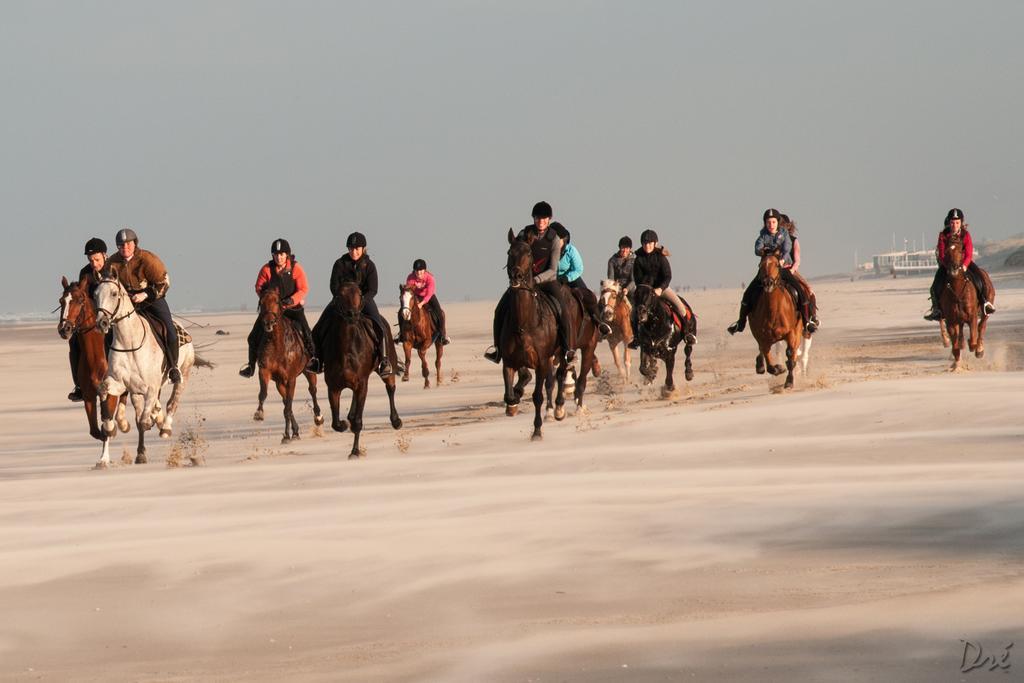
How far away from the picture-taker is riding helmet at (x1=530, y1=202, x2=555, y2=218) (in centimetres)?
1847

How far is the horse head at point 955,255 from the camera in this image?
24.2 m

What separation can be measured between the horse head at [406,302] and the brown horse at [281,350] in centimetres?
875

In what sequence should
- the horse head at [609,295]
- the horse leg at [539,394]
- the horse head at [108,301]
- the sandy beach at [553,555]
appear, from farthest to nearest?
the horse head at [609,295] < the horse leg at [539,394] < the horse head at [108,301] < the sandy beach at [553,555]

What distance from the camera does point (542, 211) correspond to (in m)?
18.5

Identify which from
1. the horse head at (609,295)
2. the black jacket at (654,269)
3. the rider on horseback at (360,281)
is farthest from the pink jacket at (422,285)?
the rider on horseback at (360,281)

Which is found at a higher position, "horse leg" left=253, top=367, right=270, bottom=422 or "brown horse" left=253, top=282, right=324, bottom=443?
Answer: "brown horse" left=253, top=282, right=324, bottom=443

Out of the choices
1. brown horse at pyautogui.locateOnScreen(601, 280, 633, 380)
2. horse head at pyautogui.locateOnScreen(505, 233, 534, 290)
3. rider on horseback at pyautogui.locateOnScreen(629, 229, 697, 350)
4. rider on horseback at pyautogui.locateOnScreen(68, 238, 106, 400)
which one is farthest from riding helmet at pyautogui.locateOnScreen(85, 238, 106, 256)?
brown horse at pyautogui.locateOnScreen(601, 280, 633, 380)

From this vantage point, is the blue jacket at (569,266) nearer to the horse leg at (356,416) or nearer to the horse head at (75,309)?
the horse leg at (356,416)

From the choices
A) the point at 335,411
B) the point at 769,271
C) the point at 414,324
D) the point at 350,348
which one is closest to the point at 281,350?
the point at 335,411

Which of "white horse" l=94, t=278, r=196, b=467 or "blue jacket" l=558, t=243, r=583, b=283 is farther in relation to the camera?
"blue jacket" l=558, t=243, r=583, b=283

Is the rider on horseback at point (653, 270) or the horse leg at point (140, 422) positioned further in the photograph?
the rider on horseback at point (653, 270)

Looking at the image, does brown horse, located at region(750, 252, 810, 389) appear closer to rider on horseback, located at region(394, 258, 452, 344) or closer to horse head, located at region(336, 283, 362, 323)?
horse head, located at region(336, 283, 362, 323)

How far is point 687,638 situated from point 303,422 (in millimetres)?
16379

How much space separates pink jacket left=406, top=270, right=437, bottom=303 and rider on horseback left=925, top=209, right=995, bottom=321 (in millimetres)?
9459
